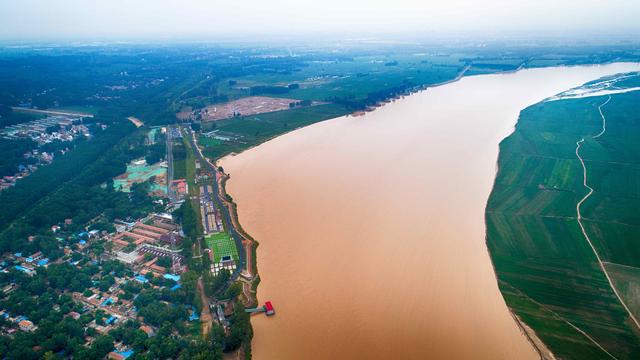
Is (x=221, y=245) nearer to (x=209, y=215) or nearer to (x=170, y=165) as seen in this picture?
(x=209, y=215)

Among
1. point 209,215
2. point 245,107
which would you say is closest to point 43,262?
point 209,215

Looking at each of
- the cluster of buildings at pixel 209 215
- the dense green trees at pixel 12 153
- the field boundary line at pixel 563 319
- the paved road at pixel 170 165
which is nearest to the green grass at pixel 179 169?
the paved road at pixel 170 165

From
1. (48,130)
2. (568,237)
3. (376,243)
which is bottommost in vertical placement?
(376,243)

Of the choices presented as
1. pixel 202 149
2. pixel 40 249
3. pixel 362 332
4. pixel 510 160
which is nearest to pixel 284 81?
pixel 202 149

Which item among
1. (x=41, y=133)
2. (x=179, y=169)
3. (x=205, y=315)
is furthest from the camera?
(x=41, y=133)

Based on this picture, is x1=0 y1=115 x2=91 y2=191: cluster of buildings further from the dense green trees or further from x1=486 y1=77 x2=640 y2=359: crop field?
x1=486 y1=77 x2=640 y2=359: crop field

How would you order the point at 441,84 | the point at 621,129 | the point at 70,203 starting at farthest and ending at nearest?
1. the point at 441,84
2. the point at 621,129
3. the point at 70,203

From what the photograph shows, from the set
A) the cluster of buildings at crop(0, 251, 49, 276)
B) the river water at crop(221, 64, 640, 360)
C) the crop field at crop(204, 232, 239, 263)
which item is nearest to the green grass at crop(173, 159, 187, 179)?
the river water at crop(221, 64, 640, 360)

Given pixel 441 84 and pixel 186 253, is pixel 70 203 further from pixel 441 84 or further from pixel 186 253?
pixel 441 84
